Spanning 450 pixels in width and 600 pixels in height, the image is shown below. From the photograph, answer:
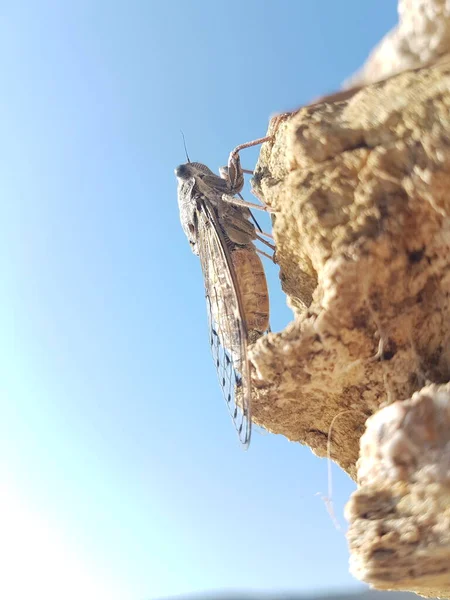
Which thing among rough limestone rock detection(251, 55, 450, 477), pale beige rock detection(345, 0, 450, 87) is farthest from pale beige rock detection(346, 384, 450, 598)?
pale beige rock detection(345, 0, 450, 87)

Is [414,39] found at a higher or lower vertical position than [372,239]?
higher

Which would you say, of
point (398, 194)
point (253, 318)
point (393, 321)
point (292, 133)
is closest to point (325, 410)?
point (393, 321)

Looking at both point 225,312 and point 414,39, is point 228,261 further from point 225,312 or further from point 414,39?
point 414,39

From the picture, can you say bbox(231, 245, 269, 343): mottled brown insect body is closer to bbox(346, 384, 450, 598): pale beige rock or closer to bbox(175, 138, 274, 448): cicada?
bbox(175, 138, 274, 448): cicada

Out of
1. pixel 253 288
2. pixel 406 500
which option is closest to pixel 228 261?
pixel 253 288

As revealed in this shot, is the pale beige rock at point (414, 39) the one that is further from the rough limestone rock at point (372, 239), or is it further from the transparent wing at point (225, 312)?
the transparent wing at point (225, 312)
